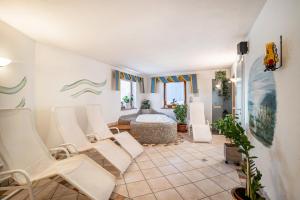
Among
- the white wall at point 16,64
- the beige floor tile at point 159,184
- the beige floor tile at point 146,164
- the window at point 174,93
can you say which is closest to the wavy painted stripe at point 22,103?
the white wall at point 16,64

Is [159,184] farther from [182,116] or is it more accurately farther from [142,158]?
[182,116]

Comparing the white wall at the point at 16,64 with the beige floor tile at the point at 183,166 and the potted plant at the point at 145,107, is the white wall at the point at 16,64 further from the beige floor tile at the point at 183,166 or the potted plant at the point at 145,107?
the potted plant at the point at 145,107

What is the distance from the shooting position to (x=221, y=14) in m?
2.27

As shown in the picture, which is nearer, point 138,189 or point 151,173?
point 138,189

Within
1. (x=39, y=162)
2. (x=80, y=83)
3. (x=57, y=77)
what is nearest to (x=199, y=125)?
(x=80, y=83)

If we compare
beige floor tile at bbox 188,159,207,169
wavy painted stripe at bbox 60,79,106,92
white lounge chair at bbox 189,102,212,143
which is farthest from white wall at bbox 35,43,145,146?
white lounge chair at bbox 189,102,212,143

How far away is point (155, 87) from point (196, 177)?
17.1 feet

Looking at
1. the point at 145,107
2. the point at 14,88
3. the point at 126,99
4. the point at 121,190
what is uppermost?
the point at 14,88

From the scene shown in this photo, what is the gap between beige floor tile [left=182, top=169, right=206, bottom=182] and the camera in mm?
2671

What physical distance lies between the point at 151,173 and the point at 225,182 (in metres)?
1.23

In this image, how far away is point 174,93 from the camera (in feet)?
24.5

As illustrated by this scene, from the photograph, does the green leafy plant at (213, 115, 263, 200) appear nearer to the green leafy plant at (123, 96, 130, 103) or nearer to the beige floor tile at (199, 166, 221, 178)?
the beige floor tile at (199, 166, 221, 178)

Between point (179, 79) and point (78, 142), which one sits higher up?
point (179, 79)

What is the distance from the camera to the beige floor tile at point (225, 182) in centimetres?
243
